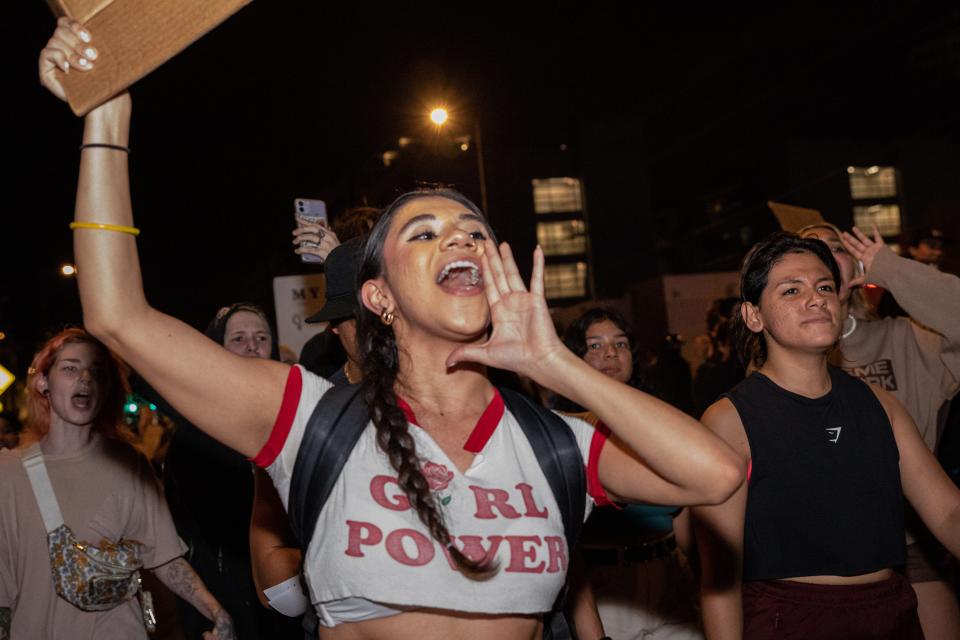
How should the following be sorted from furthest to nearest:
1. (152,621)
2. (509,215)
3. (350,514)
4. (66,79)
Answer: (509,215)
(152,621)
(350,514)
(66,79)

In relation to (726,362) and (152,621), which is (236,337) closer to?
(152,621)

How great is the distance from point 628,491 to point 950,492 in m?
1.70

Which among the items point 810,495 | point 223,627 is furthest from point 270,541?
point 810,495

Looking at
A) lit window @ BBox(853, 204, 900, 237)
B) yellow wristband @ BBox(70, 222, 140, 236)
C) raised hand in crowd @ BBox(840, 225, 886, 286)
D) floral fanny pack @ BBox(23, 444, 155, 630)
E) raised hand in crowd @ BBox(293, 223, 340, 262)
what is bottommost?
floral fanny pack @ BBox(23, 444, 155, 630)

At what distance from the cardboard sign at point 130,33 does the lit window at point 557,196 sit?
77292 mm

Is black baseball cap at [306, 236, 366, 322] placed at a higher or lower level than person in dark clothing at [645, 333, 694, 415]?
higher

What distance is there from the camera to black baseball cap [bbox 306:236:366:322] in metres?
3.40

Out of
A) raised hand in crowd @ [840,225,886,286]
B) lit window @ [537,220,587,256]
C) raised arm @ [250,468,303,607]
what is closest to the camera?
raised arm @ [250,468,303,607]

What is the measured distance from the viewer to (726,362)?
7012mm

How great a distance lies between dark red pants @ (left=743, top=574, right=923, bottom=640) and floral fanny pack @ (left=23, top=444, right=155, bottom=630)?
2522 millimetres

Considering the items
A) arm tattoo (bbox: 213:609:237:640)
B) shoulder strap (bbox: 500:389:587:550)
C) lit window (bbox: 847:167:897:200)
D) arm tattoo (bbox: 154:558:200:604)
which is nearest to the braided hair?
shoulder strap (bbox: 500:389:587:550)

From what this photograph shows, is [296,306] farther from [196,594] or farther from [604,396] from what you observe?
[604,396]

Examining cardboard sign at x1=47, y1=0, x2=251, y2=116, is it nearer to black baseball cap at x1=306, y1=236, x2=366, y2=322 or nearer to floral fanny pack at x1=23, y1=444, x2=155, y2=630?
black baseball cap at x1=306, y1=236, x2=366, y2=322

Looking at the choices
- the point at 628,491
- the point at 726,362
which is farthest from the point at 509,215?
the point at 628,491
